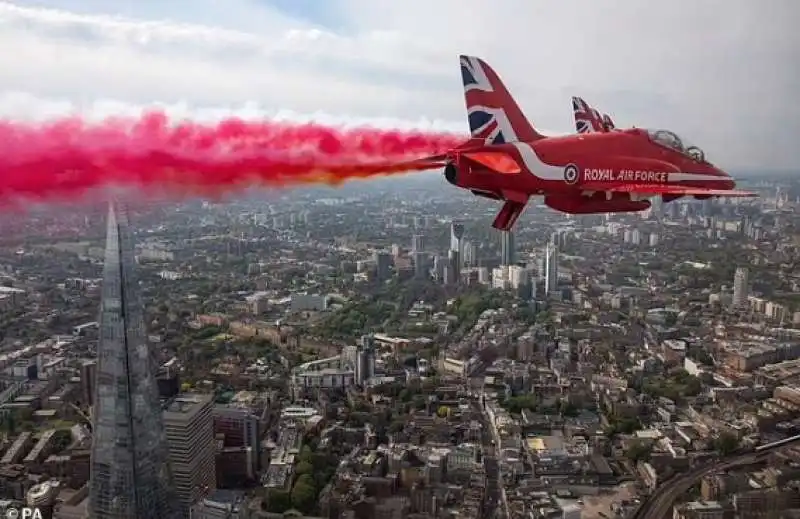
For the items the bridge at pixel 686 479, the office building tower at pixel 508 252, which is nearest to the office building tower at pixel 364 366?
the bridge at pixel 686 479

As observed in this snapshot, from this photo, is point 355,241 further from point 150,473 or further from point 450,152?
point 450,152

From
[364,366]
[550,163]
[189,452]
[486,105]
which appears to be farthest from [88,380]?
[550,163]

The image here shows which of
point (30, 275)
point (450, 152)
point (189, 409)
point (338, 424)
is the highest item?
point (450, 152)

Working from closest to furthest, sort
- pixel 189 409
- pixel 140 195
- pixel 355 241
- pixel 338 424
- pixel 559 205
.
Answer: pixel 559 205 < pixel 140 195 < pixel 189 409 < pixel 338 424 < pixel 355 241

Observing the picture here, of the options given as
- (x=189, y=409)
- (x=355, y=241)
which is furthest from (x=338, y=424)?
(x=355, y=241)

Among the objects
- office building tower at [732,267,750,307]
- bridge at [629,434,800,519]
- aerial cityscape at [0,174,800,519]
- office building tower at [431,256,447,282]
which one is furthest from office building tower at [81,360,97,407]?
office building tower at [732,267,750,307]

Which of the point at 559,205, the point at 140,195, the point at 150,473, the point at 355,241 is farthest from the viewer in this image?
the point at 355,241

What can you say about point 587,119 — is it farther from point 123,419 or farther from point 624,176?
point 123,419
